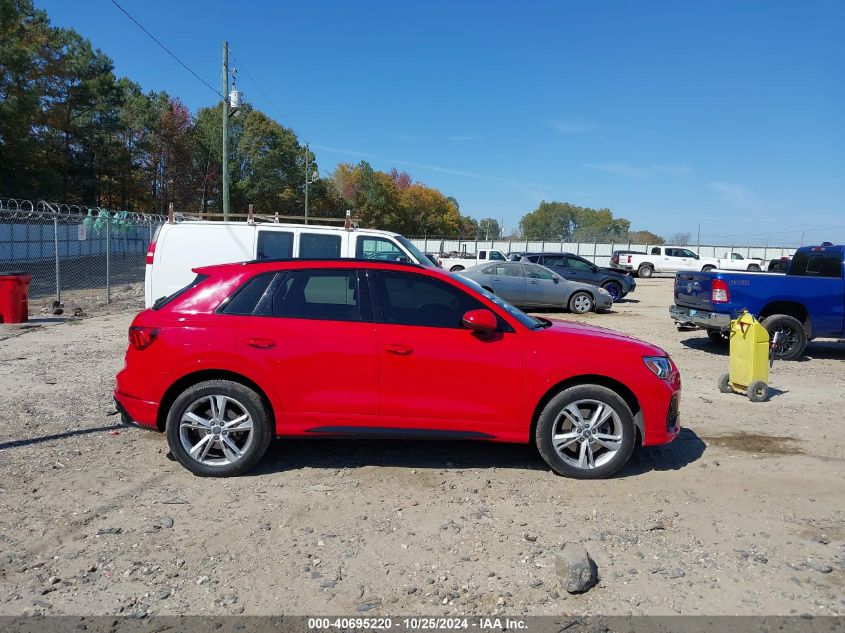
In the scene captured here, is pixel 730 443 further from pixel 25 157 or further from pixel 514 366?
pixel 25 157

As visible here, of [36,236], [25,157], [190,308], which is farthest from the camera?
[25,157]

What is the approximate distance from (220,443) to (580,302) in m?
13.3

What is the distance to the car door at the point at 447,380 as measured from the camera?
187 inches

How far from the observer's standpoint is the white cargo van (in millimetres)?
9469

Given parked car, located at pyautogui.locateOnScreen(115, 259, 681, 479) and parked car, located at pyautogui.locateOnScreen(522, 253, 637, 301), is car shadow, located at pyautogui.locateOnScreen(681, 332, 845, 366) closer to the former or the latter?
parked car, located at pyautogui.locateOnScreen(115, 259, 681, 479)

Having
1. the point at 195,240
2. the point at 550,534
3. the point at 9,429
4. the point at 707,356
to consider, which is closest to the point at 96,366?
the point at 195,240

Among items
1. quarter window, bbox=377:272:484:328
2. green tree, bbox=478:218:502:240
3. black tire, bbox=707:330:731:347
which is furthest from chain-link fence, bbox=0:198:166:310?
green tree, bbox=478:218:502:240

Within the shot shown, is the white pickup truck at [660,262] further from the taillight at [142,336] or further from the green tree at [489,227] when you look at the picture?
the green tree at [489,227]

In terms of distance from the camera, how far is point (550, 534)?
13.2 feet

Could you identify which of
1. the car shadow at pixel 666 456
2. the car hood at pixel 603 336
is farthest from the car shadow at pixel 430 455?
the car hood at pixel 603 336

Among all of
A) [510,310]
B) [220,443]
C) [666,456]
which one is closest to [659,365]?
[666,456]

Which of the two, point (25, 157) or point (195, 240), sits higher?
point (25, 157)

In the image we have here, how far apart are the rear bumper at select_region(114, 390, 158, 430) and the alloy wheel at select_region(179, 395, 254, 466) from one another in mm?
251

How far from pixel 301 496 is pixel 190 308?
171 centimetres
